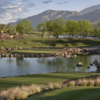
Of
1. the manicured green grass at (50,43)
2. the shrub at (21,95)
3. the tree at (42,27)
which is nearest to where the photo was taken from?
the shrub at (21,95)

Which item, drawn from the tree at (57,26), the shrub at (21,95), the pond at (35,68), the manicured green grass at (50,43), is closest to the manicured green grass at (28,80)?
the shrub at (21,95)

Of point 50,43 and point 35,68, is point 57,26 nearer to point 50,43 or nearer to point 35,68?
Answer: point 50,43

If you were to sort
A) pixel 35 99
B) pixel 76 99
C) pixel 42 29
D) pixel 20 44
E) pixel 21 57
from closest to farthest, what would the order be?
pixel 76 99, pixel 35 99, pixel 21 57, pixel 20 44, pixel 42 29

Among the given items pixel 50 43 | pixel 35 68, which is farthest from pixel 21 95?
pixel 50 43

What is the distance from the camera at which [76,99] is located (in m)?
9.17

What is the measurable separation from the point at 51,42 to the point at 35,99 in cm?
6993

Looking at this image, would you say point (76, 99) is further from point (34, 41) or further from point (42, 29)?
point (42, 29)

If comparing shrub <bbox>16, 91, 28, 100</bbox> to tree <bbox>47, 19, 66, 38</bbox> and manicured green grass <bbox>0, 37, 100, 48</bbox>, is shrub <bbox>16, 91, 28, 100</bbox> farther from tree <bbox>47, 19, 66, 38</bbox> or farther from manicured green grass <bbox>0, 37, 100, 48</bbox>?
tree <bbox>47, 19, 66, 38</bbox>

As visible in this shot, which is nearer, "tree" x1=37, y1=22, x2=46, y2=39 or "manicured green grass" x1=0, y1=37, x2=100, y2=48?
"manicured green grass" x1=0, y1=37, x2=100, y2=48

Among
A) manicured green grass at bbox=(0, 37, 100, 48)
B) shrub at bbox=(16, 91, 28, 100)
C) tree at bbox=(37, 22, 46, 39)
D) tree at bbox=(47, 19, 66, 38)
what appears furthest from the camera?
tree at bbox=(37, 22, 46, 39)

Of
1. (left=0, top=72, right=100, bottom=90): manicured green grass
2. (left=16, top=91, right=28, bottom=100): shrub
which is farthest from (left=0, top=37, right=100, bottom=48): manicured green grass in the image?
(left=16, top=91, right=28, bottom=100): shrub

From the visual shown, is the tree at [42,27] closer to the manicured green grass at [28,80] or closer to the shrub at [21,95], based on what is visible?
the manicured green grass at [28,80]

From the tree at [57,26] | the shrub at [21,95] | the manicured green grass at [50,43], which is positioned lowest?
the shrub at [21,95]

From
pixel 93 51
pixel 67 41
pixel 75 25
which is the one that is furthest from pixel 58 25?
pixel 93 51
